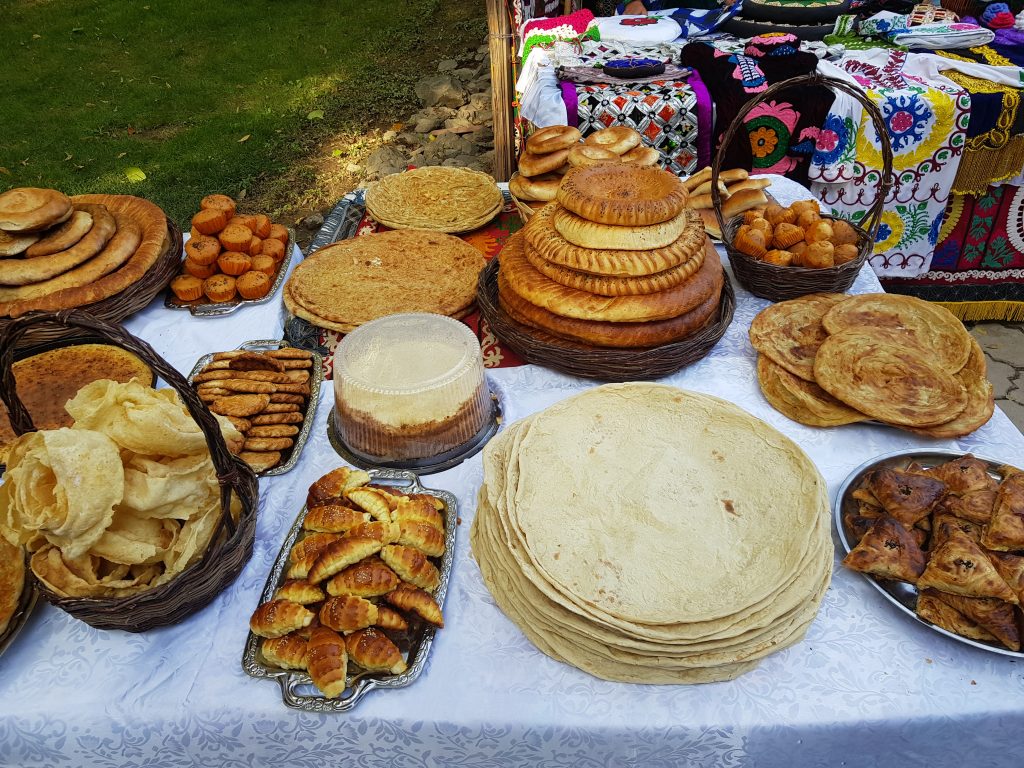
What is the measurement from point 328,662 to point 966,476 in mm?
1524

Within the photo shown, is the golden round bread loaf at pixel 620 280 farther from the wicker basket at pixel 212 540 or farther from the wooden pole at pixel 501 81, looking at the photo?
the wooden pole at pixel 501 81

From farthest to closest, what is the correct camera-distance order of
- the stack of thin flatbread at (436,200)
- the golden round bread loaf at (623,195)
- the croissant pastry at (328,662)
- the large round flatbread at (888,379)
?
the stack of thin flatbread at (436,200), the golden round bread loaf at (623,195), the large round flatbread at (888,379), the croissant pastry at (328,662)

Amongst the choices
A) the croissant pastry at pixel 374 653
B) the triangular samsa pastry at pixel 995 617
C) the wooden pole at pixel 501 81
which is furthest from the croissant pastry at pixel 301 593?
the wooden pole at pixel 501 81

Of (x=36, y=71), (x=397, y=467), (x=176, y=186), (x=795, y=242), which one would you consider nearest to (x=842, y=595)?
(x=397, y=467)

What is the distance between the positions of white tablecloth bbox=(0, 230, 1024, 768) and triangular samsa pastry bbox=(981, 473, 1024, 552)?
0.77 feet

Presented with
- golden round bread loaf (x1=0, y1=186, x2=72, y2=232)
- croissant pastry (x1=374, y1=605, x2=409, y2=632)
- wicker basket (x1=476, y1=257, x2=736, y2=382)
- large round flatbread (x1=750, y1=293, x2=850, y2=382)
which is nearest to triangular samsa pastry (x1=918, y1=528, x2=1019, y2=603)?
large round flatbread (x1=750, y1=293, x2=850, y2=382)

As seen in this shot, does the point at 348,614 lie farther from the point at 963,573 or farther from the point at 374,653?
the point at 963,573

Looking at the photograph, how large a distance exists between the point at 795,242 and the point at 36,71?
9.54 meters

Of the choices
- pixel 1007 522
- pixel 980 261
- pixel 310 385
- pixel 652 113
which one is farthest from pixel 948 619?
pixel 980 261

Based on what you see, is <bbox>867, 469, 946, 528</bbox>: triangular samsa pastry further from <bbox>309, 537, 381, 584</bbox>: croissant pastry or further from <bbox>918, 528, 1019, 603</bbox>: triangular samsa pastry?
<bbox>309, 537, 381, 584</bbox>: croissant pastry

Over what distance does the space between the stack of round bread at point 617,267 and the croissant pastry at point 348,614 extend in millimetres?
1064

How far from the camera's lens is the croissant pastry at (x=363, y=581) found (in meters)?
1.40

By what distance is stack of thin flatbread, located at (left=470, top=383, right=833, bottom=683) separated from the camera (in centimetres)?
132

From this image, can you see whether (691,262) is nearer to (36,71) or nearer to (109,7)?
(36,71)
